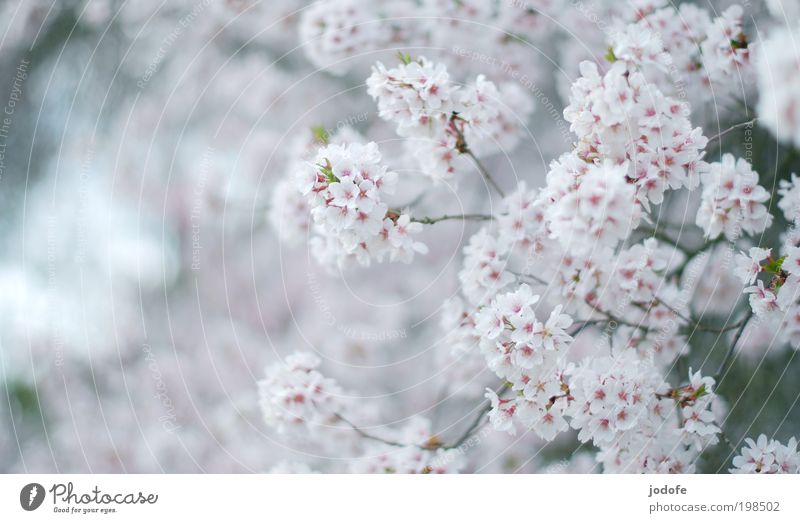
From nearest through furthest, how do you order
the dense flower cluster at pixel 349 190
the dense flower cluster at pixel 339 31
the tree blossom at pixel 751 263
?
the dense flower cluster at pixel 349 190
the tree blossom at pixel 751 263
the dense flower cluster at pixel 339 31

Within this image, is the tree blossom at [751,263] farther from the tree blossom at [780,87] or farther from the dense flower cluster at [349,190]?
the dense flower cluster at [349,190]

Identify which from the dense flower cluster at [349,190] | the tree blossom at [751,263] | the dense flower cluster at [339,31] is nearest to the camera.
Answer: the dense flower cluster at [349,190]

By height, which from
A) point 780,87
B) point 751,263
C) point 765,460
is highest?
point 780,87

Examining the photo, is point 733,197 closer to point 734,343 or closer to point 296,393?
point 734,343

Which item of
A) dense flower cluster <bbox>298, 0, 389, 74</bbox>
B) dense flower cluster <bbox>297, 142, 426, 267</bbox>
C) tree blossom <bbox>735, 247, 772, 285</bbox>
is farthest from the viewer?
dense flower cluster <bbox>298, 0, 389, 74</bbox>

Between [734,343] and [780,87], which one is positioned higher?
[780,87]

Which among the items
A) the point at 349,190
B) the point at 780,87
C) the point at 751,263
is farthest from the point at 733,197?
the point at 349,190

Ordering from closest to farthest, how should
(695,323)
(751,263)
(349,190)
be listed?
(349,190)
(751,263)
(695,323)

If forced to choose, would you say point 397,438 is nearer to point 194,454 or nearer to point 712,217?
point 194,454

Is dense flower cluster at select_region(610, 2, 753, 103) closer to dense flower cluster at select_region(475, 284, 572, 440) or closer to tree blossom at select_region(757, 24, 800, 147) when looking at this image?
tree blossom at select_region(757, 24, 800, 147)

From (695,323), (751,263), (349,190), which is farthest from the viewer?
(695,323)

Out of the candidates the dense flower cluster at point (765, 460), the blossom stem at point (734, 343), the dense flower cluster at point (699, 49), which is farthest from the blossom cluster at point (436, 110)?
the dense flower cluster at point (765, 460)

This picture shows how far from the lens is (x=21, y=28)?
3.20 ft

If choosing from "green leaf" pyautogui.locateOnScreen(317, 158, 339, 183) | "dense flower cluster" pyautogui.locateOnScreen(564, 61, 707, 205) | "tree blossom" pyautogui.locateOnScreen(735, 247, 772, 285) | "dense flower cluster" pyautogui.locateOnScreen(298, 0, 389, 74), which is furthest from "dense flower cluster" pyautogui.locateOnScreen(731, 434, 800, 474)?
"dense flower cluster" pyautogui.locateOnScreen(298, 0, 389, 74)
